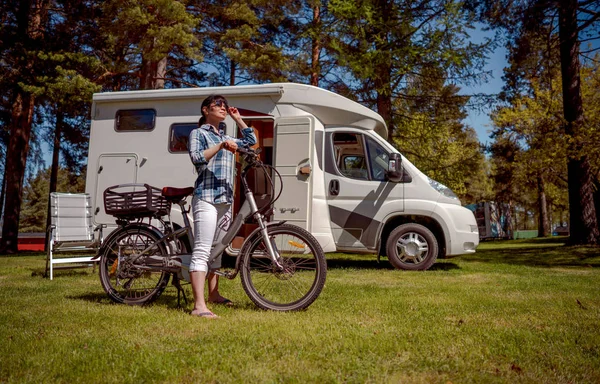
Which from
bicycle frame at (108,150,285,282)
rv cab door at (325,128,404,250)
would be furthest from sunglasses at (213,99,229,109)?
rv cab door at (325,128,404,250)

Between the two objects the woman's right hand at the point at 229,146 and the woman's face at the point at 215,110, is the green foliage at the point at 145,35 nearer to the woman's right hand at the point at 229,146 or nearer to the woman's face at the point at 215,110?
the woman's face at the point at 215,110

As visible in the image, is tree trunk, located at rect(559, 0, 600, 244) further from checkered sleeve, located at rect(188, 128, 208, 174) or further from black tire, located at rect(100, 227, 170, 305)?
black tire, located at rect(100, 227, 170, 305)

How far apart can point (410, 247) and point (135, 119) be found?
5.11m

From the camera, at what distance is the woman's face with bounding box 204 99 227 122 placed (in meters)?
4.33

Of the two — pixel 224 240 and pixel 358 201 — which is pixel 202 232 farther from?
pixel 358 201

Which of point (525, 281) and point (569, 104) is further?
point (569, 104)

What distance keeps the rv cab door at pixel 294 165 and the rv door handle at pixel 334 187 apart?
52 centimetres

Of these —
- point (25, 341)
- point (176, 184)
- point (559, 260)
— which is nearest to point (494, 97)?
point (559, 260)

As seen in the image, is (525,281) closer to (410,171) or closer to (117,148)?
(410,171)

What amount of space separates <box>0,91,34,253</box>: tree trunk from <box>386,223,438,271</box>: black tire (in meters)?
12.5

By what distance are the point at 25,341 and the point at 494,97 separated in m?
13.9

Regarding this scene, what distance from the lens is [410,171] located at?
830 cm

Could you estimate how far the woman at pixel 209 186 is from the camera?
161 inches

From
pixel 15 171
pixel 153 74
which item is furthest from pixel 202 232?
pixel 15 171
